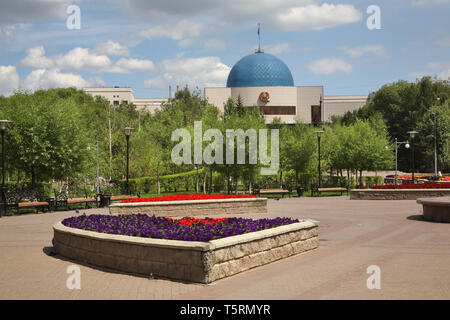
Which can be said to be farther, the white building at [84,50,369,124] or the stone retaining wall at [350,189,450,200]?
the white building at [84,50,369,124]

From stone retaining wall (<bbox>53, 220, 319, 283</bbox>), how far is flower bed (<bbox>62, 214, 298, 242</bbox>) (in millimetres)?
330

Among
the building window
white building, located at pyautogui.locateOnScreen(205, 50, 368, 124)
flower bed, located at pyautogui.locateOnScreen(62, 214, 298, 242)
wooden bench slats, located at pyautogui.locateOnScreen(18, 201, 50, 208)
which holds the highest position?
white building, located at pyautogui.locateOnScreen(205, 50, 368, 124)

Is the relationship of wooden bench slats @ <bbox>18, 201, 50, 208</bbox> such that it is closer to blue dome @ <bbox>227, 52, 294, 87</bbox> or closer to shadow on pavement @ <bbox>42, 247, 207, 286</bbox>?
shadow on pavement @ <bbox>42, 247, 207, 286</bbox>

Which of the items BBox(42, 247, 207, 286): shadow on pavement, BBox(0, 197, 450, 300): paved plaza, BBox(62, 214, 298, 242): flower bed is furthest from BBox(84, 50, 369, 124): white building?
BBox(42, 247, 207, 286): shadow on pavement

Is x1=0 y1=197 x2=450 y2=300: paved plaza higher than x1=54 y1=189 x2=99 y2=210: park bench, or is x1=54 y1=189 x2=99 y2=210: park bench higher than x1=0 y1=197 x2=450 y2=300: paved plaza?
x1=54 y1=189 x2=99 y2=210: park bench

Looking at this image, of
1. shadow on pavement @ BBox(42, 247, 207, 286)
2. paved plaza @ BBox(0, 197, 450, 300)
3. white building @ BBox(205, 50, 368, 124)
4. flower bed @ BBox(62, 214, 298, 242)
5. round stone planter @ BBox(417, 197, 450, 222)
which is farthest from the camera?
white building @ BBox(205, 50, 368, 124)

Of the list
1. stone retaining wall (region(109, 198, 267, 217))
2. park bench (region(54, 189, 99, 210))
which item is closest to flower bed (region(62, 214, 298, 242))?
stone retaining wall (region(109, 198, 267, 217))

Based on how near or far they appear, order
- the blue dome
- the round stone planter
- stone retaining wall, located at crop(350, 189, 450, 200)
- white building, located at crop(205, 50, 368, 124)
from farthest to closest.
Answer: the blue dome, white building, located at crop(205, 50, 368, 124), stone retaining wall, located at crop(350, 189, 450, 200), the round stone planter

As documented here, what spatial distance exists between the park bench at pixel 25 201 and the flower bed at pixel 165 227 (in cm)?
1120

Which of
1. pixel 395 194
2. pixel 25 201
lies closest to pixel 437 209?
pixel 395 194

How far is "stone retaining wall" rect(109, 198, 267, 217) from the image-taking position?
63.2ft

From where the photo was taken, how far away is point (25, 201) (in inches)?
955
